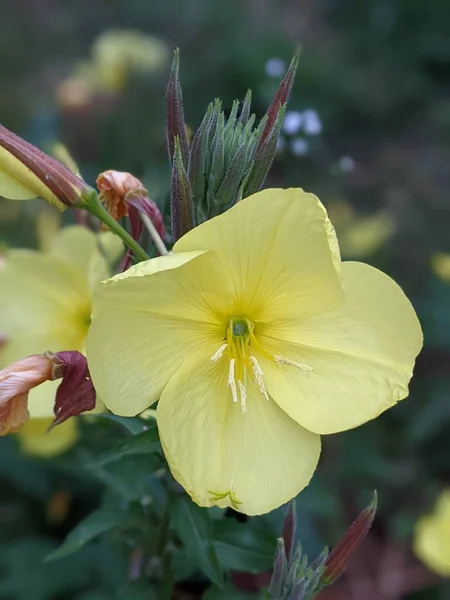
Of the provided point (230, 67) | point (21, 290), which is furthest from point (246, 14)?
point (21, 290)

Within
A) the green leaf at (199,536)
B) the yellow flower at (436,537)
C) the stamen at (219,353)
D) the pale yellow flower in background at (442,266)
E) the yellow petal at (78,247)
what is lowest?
the yellow flower at (436,537)

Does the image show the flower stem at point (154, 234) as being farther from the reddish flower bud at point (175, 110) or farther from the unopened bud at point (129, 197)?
the reddish flower bud at point (175, 110)

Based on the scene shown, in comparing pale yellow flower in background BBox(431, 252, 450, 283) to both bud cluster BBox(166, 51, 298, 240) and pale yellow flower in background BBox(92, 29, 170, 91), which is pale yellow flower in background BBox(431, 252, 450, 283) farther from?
pale yellow flower in background BBox(92, 29, 170, 91)

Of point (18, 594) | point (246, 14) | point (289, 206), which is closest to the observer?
point (289, 206)

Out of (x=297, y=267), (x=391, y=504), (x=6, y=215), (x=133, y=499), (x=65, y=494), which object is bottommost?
(x=391, y=504)

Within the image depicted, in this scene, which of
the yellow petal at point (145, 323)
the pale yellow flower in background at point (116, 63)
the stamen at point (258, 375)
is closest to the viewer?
the yellow petal at point (145, 323)

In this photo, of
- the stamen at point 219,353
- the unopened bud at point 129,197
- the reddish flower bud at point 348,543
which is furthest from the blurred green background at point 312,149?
the reddish flower bud at point 348,543

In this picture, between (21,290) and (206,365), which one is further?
(21,290)

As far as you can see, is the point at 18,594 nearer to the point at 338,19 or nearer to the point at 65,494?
the point at 65,494
